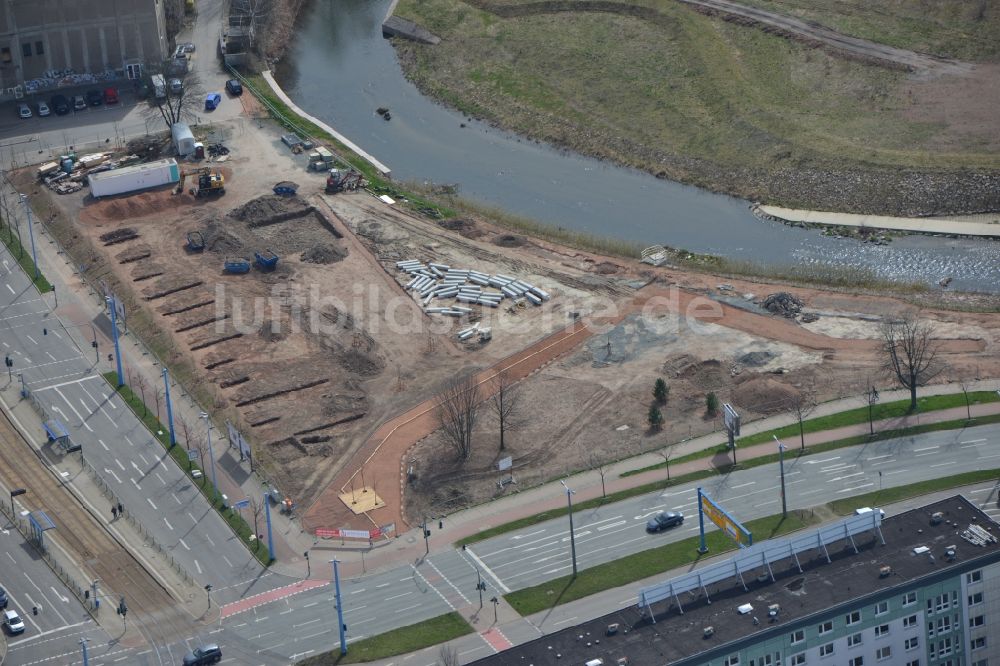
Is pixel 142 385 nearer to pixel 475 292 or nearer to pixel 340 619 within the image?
pixel 475 292

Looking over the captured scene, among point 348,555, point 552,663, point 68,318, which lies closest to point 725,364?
point 348,555

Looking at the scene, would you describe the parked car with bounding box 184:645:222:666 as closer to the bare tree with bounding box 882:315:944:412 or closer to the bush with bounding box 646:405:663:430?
the bush with bounding box 646:405:663:430

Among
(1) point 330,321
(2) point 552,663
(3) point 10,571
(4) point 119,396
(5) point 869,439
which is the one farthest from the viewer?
(1) point 330,321

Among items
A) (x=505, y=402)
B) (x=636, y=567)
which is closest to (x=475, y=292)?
(x=505, y=402)

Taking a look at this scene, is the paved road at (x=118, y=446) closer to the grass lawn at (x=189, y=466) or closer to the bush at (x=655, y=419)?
the grass lawn at (x=189, y=466)

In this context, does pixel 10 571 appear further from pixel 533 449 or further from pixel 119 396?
pixel 533 449

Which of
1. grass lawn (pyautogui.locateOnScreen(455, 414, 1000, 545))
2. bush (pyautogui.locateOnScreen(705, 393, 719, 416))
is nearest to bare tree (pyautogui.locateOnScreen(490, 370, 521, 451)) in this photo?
grass lawn (pyautogui.locateOnScreen(455, 414, 1000, 545))

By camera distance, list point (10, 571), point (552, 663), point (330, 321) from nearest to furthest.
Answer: point (552, 663)
point (10, 571)
point (330, 321)
